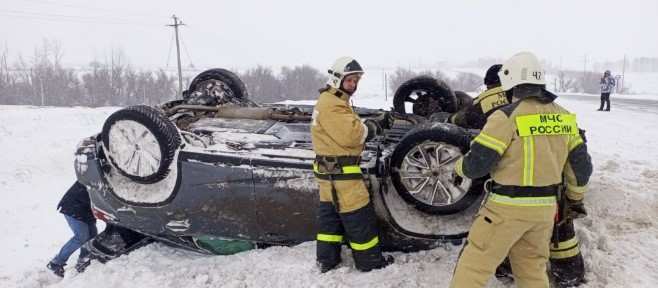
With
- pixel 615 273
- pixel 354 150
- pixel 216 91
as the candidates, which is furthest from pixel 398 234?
pixel 216 91

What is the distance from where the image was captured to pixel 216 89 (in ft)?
18.2

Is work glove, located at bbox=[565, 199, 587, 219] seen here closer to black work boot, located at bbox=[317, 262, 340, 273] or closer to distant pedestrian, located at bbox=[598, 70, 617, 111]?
black work boot, located at bbox=[317, 262, 340, 273]

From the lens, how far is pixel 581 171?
8.61ft

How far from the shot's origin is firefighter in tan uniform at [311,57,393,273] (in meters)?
3.11

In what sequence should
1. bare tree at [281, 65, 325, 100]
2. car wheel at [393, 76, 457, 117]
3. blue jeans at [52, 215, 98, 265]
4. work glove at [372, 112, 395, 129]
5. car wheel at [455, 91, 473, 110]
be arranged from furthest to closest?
1. bare tree at [281, 65, 325, 100]
2. car wheel at [455, 91, 473, 110]
3. car wheel at [393, 76, 457, 117]
4. blue jeans at [52, 215, 98, 265]
5. work glove at [372, 112, 395, 129]

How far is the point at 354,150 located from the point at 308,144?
0.70m

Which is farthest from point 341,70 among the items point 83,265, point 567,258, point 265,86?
point 265,86

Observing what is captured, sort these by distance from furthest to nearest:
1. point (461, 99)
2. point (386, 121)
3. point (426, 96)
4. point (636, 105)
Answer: point (636, 105), point (461, 99), point (426, 96), point (386, 121)

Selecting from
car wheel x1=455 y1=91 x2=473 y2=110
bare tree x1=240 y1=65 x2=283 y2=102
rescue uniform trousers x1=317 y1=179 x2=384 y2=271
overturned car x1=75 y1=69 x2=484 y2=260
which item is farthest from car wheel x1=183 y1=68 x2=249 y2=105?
bare tree x1=240 y1=65 x2=283 y2=102

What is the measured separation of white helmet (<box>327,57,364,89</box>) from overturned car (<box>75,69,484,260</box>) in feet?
1.78

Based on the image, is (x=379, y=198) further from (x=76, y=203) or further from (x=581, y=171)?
(x=76, y=203)

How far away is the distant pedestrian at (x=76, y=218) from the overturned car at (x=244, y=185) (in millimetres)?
1079

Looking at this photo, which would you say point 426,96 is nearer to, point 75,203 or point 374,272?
point 374,272

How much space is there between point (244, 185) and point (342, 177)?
2.36 feet
